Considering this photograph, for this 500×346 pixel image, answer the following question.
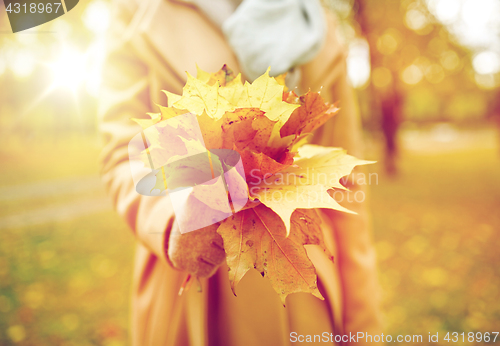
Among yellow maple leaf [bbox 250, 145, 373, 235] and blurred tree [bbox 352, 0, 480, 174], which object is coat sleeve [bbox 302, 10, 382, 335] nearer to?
yellow maple leaf [bbox 250, 145, 373, 235]

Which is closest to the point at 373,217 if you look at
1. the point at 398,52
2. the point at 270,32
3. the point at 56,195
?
the point at 398,52

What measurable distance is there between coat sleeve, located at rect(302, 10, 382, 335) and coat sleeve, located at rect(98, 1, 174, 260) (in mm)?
739

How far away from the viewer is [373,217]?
5816mm

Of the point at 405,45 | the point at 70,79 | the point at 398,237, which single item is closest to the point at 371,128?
the point at 405,45

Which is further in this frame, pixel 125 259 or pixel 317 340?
pixel 125 259

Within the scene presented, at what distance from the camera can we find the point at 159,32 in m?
1.15

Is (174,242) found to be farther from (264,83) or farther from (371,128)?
(371,128)

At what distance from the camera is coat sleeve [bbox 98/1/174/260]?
105 centimetres

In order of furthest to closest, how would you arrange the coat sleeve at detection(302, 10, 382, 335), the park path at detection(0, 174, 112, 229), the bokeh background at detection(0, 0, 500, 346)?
the park path at detection(0, 174, 112, 229), the bokeh background at detection(0, 0, 500, 346), the coat sleeve at detection(302, 10, 382, 335)

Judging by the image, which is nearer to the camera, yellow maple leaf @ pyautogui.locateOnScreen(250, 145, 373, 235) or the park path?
yellow maple leaf @ pyautogui.locateOnScreen(250, 145, 373, 235)

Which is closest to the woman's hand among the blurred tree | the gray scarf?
the gray scarf

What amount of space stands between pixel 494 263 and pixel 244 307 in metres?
4.50

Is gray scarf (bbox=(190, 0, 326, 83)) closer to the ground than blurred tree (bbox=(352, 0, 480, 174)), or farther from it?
closer to the ground

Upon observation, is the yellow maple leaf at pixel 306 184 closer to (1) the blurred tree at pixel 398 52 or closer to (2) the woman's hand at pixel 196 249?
(2) the woman's hand at pixel 196 249
